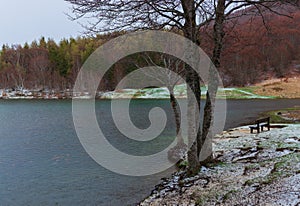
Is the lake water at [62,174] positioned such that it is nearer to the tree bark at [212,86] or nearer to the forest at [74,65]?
the tree bark at [212,86]

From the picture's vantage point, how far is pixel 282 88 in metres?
53.1

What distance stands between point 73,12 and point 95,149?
9541mm

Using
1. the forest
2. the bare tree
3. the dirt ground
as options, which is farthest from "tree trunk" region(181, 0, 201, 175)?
the forest

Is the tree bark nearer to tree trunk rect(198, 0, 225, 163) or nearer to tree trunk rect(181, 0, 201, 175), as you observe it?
tree trunk rect(198, 0, 225, 163)

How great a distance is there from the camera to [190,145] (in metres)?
8.74

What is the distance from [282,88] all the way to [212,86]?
160 ft

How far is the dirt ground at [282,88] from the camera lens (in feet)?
165

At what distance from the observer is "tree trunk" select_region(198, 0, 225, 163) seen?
8930 mm

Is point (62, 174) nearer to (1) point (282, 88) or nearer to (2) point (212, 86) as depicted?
(2) point (212, 86)

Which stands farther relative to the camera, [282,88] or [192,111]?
[282,88]

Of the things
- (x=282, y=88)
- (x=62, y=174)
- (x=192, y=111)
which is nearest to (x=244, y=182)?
(x=192, y=111)

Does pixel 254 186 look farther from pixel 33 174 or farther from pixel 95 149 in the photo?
pixel 95 149

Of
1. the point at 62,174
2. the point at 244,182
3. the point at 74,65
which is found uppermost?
the point at 74,65

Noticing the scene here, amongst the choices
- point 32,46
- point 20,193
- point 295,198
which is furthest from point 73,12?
point 32,46
